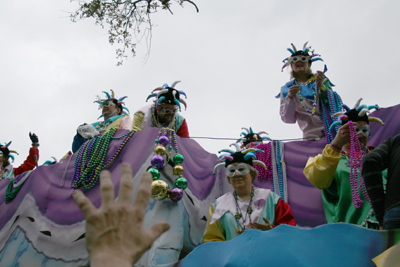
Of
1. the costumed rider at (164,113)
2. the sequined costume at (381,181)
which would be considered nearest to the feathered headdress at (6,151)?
the costumed rider at (164,113)

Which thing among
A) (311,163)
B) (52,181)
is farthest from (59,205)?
(311,163)

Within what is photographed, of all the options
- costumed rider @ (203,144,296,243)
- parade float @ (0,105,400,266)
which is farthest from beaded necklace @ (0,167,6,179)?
costumed rider @ (203,144,296,243)

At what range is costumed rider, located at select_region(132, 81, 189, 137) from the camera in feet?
18.7

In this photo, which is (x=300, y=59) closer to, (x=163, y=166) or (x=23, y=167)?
(x=163, y=166)

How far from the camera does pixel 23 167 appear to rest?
25.5 ft

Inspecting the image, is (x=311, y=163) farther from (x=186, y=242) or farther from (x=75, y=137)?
(x=75, y=137)

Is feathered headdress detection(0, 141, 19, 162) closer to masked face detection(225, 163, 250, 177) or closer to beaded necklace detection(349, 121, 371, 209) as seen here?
masked face detection(225, 163, 250, 177)

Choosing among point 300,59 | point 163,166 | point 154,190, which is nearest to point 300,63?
point 300,59

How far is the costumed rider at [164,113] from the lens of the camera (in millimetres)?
5715

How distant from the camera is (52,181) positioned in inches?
228

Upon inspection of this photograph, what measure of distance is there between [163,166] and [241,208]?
40.1 inches

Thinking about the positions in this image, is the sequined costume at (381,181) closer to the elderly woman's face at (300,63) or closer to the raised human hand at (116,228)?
the raised human hand at (116,228)

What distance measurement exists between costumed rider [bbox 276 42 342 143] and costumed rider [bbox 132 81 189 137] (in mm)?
1370

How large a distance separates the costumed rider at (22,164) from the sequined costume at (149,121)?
274 cm
